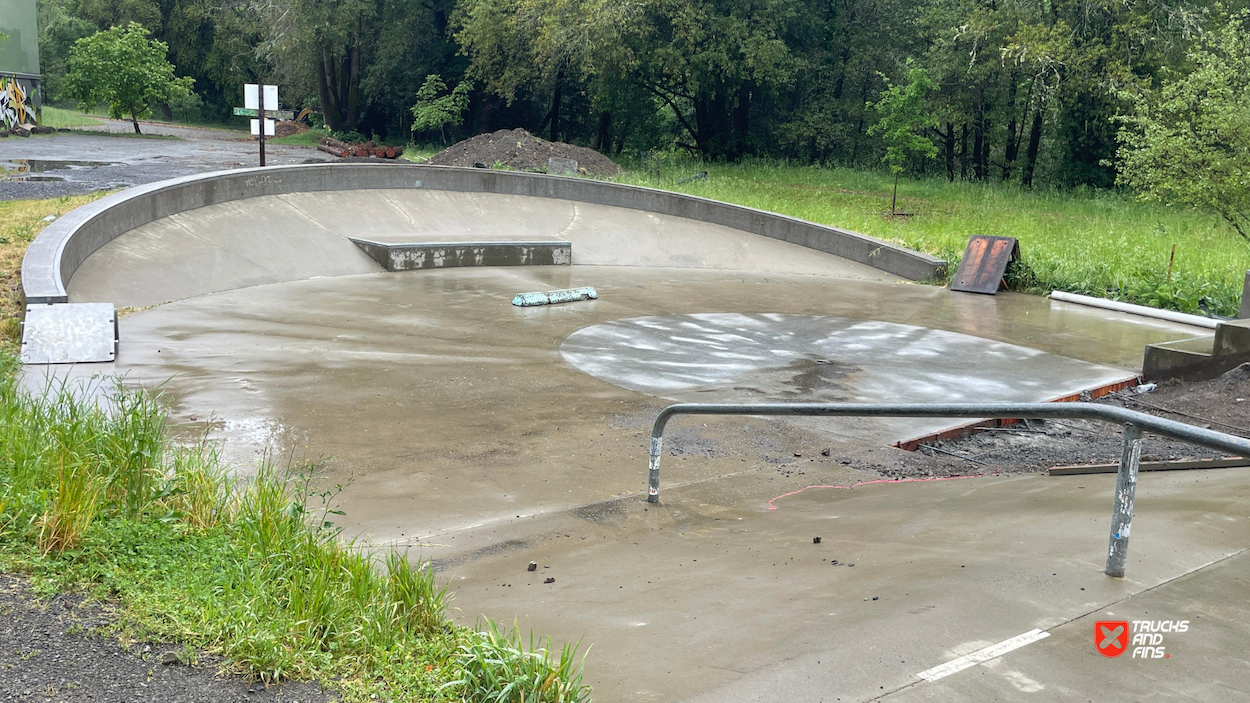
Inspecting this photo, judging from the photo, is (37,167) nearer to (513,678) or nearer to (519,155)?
(519,155)

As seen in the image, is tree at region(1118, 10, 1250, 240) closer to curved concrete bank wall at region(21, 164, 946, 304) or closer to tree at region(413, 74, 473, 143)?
curved concrete bank wall at region(21, 164, 946, 304)

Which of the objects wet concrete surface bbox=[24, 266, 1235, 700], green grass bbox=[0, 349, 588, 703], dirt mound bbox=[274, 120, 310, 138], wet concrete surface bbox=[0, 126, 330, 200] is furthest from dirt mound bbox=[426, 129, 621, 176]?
dirt mound bbox=[274, 120, 310, 138]

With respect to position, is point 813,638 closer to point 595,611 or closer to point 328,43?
point 595,611

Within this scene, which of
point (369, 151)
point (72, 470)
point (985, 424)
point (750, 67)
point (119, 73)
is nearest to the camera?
point (72, 470)

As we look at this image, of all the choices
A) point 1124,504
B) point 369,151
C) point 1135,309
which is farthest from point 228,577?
point 369,151

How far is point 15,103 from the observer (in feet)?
120

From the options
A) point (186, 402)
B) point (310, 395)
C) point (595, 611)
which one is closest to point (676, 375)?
point (310, 395)

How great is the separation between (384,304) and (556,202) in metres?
9.14

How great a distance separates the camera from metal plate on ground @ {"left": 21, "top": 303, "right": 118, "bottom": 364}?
8.57 metres

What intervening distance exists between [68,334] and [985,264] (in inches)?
537

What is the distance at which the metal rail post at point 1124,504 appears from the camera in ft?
11.7

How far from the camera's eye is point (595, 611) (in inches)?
158

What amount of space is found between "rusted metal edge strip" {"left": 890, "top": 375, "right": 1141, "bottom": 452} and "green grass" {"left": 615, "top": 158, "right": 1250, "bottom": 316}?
5.60 m

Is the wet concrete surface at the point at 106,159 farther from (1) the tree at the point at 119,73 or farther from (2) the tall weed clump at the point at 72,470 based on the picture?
(2) the tall weed clump at the point at 72,470
